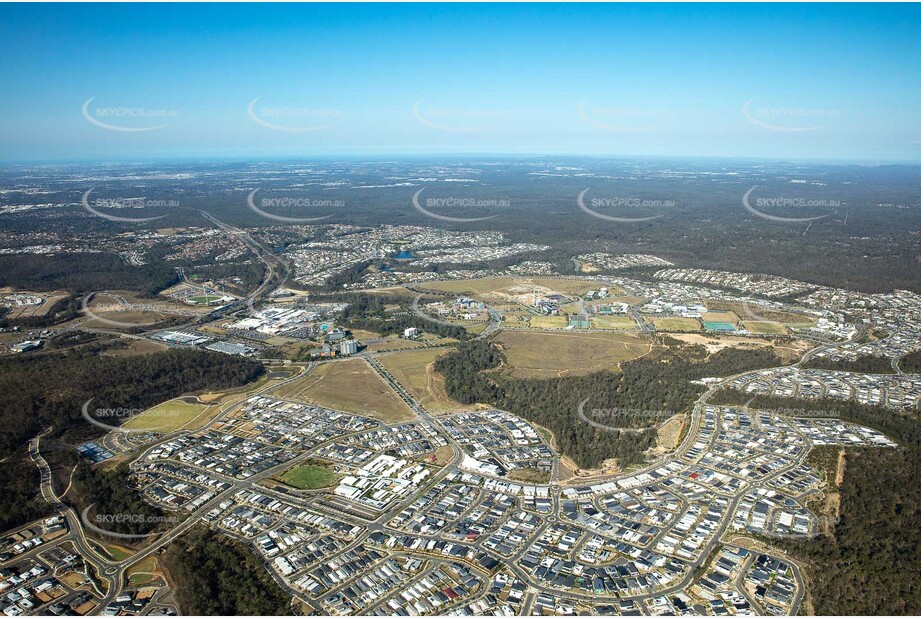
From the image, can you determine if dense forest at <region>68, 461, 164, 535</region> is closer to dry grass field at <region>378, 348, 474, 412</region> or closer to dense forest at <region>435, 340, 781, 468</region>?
dry grass field at <region>378, 348, 474, 412</region>

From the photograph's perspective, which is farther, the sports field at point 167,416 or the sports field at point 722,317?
the sports field at point 722,317

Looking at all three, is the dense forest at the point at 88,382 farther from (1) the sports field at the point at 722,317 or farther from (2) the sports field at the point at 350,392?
(1) the sports field at the point at 722,317

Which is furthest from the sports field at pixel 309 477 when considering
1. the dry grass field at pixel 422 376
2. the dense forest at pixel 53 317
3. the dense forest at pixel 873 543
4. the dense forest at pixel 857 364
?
the dense forest at pixel 53 317

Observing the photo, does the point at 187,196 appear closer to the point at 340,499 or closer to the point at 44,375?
the point at 44,375

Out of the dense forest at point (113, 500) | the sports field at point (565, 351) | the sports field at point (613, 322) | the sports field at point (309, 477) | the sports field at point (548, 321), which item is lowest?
the sports field at point (309, 477)

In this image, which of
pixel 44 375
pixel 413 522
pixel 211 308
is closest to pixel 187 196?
pixel 211 308

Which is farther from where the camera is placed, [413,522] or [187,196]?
[187,196]
